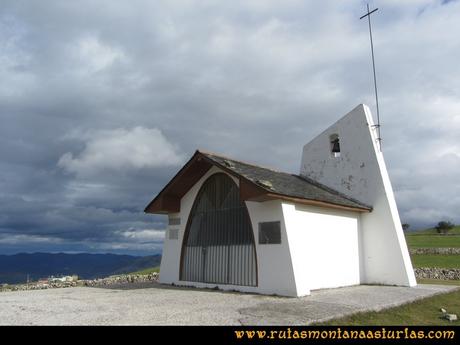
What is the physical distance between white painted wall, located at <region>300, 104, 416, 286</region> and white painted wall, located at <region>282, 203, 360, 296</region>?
1.90 feet

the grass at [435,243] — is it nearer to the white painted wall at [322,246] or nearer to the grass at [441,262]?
the grass at [441,262]

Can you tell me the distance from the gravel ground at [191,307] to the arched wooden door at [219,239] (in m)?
1.33

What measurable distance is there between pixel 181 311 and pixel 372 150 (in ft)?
34.8

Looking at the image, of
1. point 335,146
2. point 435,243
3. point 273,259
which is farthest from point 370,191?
point 435,243

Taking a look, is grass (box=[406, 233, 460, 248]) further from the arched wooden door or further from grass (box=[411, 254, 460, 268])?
the arched wooden door

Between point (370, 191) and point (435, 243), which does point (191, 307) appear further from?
point (435, 243)

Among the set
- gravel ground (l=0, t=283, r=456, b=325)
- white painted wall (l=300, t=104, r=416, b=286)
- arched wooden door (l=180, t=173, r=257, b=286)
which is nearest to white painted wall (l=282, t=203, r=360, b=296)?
white painted wall (l=300, t=104, r=416, b=286)

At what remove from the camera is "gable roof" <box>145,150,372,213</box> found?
12.2 metres

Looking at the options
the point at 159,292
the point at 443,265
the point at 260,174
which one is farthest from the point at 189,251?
the point at 443,265

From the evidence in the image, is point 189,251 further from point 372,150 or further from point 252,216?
point 372,150

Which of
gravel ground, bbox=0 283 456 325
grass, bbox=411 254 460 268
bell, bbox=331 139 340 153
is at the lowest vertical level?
gravel ground, bbox=0 283 456 325

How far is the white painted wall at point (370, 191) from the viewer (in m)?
15.2

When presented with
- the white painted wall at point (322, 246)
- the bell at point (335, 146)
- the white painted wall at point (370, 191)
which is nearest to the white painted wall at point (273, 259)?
the white painted wall at point (322, 246)

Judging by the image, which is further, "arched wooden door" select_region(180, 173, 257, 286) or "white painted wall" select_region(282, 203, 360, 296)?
"arched wooden door" select_region(180, 173, 257, 286)
